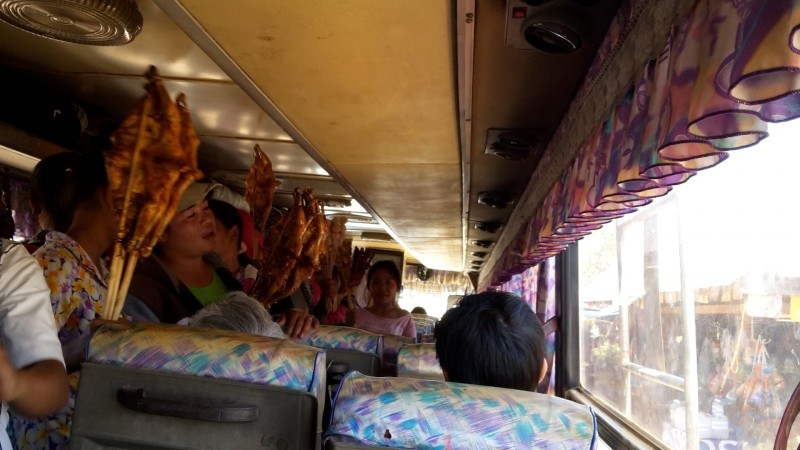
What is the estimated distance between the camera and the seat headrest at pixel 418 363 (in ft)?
6.98

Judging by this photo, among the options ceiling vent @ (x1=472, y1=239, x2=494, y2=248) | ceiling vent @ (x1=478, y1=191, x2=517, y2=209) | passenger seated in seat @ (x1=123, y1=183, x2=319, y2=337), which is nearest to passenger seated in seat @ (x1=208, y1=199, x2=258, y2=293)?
passenger seated in seat @ (x1=123, y1=183, x2=319, y2=337)

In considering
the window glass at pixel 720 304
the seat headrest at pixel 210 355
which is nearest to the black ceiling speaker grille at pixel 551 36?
the window glass at pixel 720 304

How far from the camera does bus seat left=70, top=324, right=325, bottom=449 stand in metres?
1.06

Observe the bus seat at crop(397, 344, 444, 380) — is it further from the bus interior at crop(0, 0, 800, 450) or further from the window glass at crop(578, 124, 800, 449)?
the window glass at crop(578, 124, 800, 449)

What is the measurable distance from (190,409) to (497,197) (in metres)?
3.73

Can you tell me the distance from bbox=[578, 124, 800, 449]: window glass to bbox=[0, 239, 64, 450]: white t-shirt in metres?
1.47

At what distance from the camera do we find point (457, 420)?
101 centimetres

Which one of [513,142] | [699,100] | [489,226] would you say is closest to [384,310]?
[489,226]

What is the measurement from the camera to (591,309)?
357cm

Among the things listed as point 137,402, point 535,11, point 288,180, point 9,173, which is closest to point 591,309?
point 535,11

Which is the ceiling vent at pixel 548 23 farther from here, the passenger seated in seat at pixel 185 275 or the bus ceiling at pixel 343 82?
the passenger seated in seat at pixel 185 275

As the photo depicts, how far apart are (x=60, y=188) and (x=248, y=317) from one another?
2.24ft

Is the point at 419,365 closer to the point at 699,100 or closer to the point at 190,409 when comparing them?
the point at 190,409

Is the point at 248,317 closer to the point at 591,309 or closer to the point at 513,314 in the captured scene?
the point at 513,314
